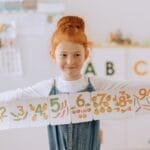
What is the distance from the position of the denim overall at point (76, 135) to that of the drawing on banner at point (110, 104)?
0.02m

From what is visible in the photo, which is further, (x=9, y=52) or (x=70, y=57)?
(x=9, y=52)

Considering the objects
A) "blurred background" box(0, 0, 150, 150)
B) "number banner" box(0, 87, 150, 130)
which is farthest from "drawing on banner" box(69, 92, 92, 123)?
"blurred background" box(0, 0, 150, 150)

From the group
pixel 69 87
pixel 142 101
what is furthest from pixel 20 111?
pixel 142 101

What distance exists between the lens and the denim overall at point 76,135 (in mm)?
668

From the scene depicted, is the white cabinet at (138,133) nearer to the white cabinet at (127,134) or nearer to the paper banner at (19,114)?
the white cabinet at (127,134)

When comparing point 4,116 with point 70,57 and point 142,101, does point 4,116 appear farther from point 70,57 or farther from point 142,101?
point 142,101

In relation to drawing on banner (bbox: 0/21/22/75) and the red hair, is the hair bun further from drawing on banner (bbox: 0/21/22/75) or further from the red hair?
drawing on banner (bbox: 0/21/22/75)

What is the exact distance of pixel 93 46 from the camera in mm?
1036

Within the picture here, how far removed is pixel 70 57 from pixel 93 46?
1.29 ft

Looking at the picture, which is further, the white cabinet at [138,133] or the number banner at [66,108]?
the white cabinet at [138,133]

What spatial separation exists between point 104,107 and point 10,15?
1.61 ft

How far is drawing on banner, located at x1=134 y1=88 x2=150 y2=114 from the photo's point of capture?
69 centimetres

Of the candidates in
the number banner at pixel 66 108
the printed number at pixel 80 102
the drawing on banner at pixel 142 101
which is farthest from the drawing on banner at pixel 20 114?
the drawing on banner at pixel 142 101

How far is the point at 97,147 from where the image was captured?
692 mm
